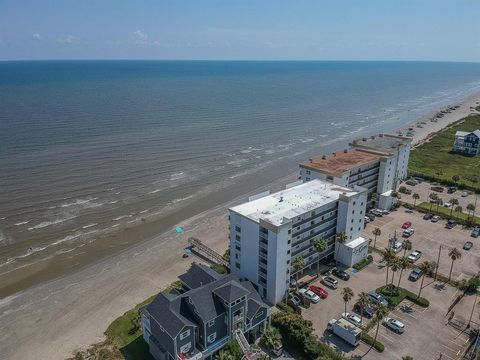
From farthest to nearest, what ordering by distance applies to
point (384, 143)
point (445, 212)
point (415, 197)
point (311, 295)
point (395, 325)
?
1. point (384, 143)
2. point (415, 197)
3. point (445, 212)
4. point (311, 295)
5. point (395, 325)

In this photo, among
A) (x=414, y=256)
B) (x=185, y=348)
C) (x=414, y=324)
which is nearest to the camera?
(x=185, y=348)

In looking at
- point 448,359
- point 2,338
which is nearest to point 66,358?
point 2,338

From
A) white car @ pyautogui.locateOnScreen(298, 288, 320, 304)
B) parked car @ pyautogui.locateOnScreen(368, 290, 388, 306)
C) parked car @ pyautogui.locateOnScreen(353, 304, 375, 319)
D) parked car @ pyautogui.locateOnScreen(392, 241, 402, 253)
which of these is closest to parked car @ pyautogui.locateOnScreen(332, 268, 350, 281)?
parked car @ pyautogui.locateOnScreen(368, 290, 388, 306)

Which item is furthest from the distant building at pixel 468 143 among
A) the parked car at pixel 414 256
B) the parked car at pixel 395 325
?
the parked car at pixel 395 325

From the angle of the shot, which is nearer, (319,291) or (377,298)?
(377,298)

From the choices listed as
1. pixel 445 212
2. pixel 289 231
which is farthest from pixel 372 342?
pixel 445 212

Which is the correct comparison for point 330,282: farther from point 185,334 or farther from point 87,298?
point 87,298

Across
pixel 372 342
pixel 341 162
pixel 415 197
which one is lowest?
pixel 372 342

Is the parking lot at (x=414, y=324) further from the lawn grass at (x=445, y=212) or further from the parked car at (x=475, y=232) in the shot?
the lawn grass at (x=445, y=212)
